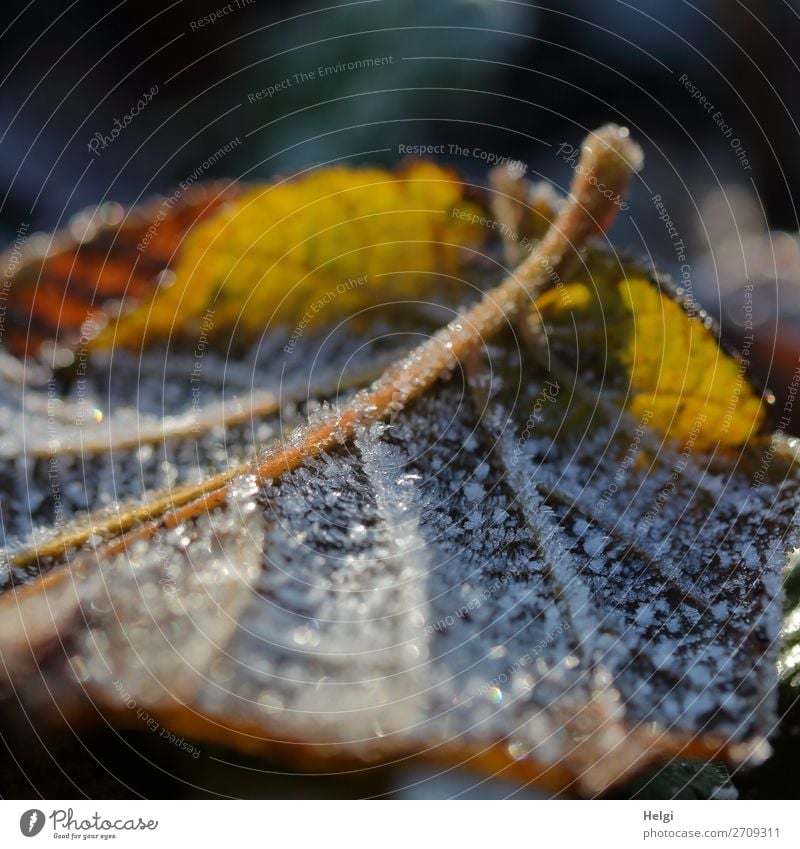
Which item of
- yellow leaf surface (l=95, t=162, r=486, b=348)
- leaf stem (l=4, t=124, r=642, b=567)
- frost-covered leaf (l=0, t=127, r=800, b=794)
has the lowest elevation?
frost-covered leaf (l=0, t=127, r=800, b=794)

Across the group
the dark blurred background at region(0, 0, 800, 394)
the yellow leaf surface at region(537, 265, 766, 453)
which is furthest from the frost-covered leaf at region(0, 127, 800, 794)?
the dark blurred background at region(0, 0, 800, 394)

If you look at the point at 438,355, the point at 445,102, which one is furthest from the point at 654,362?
the point at 445,102

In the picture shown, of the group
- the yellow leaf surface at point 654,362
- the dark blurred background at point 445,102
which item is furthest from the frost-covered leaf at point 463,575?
the dark blurred background at point 445,102

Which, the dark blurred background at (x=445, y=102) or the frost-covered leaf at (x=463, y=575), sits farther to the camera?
the dark blurred background at (x=445, y=102)

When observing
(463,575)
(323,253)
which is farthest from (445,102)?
(463,575)

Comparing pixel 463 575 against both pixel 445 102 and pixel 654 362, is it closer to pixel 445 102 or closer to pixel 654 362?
Result: pixel 654 362

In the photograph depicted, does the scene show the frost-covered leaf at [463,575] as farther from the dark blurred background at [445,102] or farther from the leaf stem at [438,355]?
the dark blurred background at [445,102]

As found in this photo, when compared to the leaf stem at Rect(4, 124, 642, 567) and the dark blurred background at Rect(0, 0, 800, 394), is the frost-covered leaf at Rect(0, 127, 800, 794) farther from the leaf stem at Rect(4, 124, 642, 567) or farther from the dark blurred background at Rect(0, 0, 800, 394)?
the dark blurred background at Rect(0, 0, 800, 394)

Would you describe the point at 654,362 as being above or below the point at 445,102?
below

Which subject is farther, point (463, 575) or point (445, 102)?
point (445, 102)
